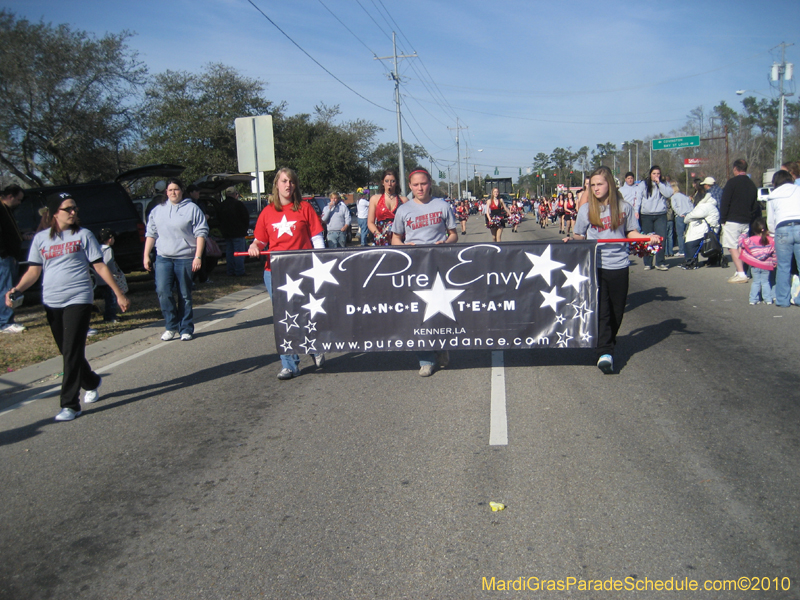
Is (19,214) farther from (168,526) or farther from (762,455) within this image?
(762,455)

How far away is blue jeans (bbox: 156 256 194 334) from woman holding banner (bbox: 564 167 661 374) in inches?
206

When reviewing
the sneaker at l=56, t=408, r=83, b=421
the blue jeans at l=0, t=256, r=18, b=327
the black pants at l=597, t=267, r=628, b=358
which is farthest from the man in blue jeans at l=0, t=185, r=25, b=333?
the black pants at l=597, t=267, r=628, b=358

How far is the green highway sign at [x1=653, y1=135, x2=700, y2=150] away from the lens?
5447 cm

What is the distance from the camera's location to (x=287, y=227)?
658 cm

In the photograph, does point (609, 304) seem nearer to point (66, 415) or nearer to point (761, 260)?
point (761, 260)

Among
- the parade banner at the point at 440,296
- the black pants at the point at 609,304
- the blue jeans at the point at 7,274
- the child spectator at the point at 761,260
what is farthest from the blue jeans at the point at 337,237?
the black pants at the point at 609,304

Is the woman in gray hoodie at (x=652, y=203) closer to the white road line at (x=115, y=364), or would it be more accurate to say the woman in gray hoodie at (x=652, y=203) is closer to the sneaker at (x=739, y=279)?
the sneaker at (x=739, y=279)

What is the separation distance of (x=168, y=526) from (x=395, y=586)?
4.84 ft

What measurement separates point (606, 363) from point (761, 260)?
193 inches

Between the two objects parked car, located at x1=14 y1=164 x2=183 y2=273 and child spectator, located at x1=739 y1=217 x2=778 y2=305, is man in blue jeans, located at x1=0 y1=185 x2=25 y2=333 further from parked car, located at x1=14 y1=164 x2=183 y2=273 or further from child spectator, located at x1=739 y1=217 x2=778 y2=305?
child spectator, located at x1=739 y1=217 x2=778 y2=305

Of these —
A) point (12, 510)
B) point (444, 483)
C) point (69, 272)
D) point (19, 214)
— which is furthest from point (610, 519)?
point (19, 214)

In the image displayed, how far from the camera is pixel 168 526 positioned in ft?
12.1

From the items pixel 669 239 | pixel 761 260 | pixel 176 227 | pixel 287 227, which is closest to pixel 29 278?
pixel 287 227

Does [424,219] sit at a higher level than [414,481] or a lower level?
higher
